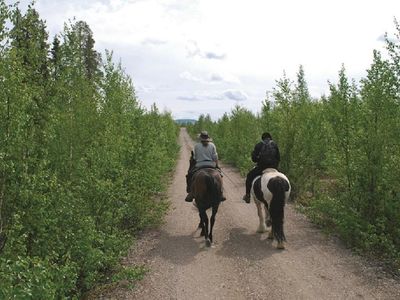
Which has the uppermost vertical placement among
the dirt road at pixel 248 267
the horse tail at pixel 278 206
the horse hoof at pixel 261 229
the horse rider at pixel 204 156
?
the horse rider at pixel 204 156

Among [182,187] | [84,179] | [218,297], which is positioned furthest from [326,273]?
[182,187]

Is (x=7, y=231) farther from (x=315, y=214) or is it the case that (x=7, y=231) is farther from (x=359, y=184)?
(x=315, y=214)

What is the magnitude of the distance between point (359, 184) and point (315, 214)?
229 cm

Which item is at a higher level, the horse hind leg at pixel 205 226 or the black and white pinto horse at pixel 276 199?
the black and white pinto horse at pixel 276 199

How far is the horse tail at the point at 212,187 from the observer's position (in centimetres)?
984

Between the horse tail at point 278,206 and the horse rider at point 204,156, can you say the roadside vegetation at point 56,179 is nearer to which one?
the horse rider at point 204,156

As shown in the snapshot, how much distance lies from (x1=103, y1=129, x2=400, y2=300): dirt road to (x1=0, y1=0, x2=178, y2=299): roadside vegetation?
30.0 inches

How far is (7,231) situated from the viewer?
5629 millimetres

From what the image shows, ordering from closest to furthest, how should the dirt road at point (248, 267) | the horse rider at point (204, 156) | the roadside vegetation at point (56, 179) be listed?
the roadside vegetation at point (56, 179), the dirt road at point (248, 267), the horse rider at point (204, 156)

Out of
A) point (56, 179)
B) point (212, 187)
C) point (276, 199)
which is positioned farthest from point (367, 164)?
point (56, 179)

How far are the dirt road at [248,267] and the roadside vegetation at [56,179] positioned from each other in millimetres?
763

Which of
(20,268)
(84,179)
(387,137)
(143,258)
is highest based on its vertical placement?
(387,137)

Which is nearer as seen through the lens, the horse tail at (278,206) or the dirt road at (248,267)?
the dirt road at (248,267)

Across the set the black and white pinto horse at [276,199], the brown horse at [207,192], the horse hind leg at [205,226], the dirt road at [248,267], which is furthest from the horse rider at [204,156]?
the black and white pinto horse at [276,199]
